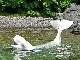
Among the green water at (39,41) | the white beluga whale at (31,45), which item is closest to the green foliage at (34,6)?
the green water at (39,41)

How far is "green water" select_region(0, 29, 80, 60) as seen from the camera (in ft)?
41.9

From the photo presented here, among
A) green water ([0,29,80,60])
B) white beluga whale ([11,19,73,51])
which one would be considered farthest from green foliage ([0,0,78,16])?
white beluga whale ([11,19,73,51])

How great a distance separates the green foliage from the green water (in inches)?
200

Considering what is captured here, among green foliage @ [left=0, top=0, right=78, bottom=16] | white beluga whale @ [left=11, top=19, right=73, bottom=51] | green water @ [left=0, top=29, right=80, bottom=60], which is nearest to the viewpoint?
green water @ [left=0, top=29, right=80, bottom=60]

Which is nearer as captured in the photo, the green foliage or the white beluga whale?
the white beluga whale

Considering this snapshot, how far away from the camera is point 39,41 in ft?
54.5

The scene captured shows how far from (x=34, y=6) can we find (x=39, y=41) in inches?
388

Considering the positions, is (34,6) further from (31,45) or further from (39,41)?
(31,45)

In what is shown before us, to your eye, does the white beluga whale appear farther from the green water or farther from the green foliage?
the green foliage

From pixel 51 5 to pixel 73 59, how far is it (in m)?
14.9

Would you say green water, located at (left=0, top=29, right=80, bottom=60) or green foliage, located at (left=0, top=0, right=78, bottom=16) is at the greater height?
green foliage, located at (left=0, top=0, right=78, bottom=16)

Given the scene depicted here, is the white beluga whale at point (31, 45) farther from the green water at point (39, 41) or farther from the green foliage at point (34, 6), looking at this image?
the green foliage at point (34, 6)

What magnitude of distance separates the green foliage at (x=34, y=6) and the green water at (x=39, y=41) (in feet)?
16.7

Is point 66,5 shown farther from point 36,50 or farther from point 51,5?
point 36,50
